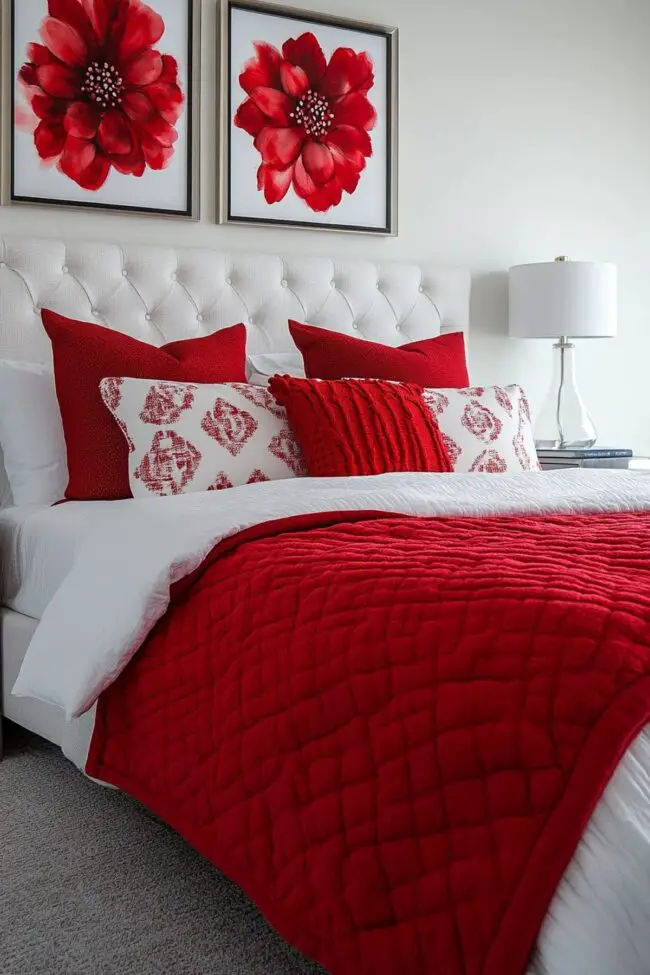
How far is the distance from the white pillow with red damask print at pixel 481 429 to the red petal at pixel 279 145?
1042 mm

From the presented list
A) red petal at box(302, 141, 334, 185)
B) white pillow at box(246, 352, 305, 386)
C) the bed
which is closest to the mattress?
the bed

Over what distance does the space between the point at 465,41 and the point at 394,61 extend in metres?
0.36

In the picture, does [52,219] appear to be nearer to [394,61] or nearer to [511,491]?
[394,61]

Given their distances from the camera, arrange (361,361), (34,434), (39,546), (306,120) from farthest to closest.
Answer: (306,120), (361,361), (34,434), (39,546)

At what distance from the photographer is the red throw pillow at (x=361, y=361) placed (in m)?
2.88

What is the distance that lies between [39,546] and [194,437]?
432 millimetres

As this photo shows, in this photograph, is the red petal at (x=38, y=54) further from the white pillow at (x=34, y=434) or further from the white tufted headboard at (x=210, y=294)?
the white pillow at (x=34, y=434)

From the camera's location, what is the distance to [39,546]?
2.35 meters

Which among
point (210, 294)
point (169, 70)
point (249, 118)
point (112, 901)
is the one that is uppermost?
point (169, 70)

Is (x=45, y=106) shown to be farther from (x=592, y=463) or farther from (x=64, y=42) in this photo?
(x=592, y=463)

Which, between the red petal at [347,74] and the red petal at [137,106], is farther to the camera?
the red petal at [347,74]

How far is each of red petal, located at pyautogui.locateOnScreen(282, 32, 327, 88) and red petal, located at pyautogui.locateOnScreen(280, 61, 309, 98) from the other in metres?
0.02

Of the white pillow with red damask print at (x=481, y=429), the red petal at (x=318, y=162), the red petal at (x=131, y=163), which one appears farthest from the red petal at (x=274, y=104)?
the white pillow with red damask print at (x=481, y=429)

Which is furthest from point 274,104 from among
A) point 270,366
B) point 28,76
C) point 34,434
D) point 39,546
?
point 39,546
